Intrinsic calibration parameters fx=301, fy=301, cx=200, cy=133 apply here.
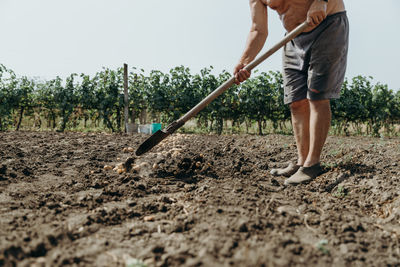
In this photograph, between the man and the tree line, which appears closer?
the man

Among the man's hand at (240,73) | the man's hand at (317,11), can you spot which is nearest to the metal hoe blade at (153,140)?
the man's hand at (240,73)

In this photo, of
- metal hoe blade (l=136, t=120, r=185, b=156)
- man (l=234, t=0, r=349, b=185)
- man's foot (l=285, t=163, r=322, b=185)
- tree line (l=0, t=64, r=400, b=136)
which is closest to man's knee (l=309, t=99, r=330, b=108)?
man (l=234, t=0, r=349, b=185)

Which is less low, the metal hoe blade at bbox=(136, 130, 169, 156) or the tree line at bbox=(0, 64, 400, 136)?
the tree line at bbox=(0, 64, 400, 136)

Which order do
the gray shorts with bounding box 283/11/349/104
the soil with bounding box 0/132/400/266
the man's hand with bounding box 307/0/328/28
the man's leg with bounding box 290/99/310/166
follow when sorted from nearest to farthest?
the soil with bounding box 0/132/400/266, the man's hand with bounding box 307/0/328/28, the gray shorts with bounding box 283/11/349/104, the man's leg with bounding box 290/99/310/166

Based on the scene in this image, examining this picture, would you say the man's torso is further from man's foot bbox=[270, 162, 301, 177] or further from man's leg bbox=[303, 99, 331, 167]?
man's foot bbox=[270, 162, 301, 177]

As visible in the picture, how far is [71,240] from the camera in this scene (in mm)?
1460

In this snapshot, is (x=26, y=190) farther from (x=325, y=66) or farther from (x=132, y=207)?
(x=325, y=66)

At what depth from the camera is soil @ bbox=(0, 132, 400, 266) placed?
1280mm

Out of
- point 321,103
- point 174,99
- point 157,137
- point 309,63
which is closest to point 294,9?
point 309,63

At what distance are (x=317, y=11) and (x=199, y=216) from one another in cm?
183

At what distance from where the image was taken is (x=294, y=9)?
2688mm

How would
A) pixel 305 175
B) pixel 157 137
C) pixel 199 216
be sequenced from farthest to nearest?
pixel 157 137, pixel 305 175, pixel 199 216

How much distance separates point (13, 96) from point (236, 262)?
11.1 m

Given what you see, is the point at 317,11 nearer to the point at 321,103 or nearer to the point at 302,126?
the point at 321,103
